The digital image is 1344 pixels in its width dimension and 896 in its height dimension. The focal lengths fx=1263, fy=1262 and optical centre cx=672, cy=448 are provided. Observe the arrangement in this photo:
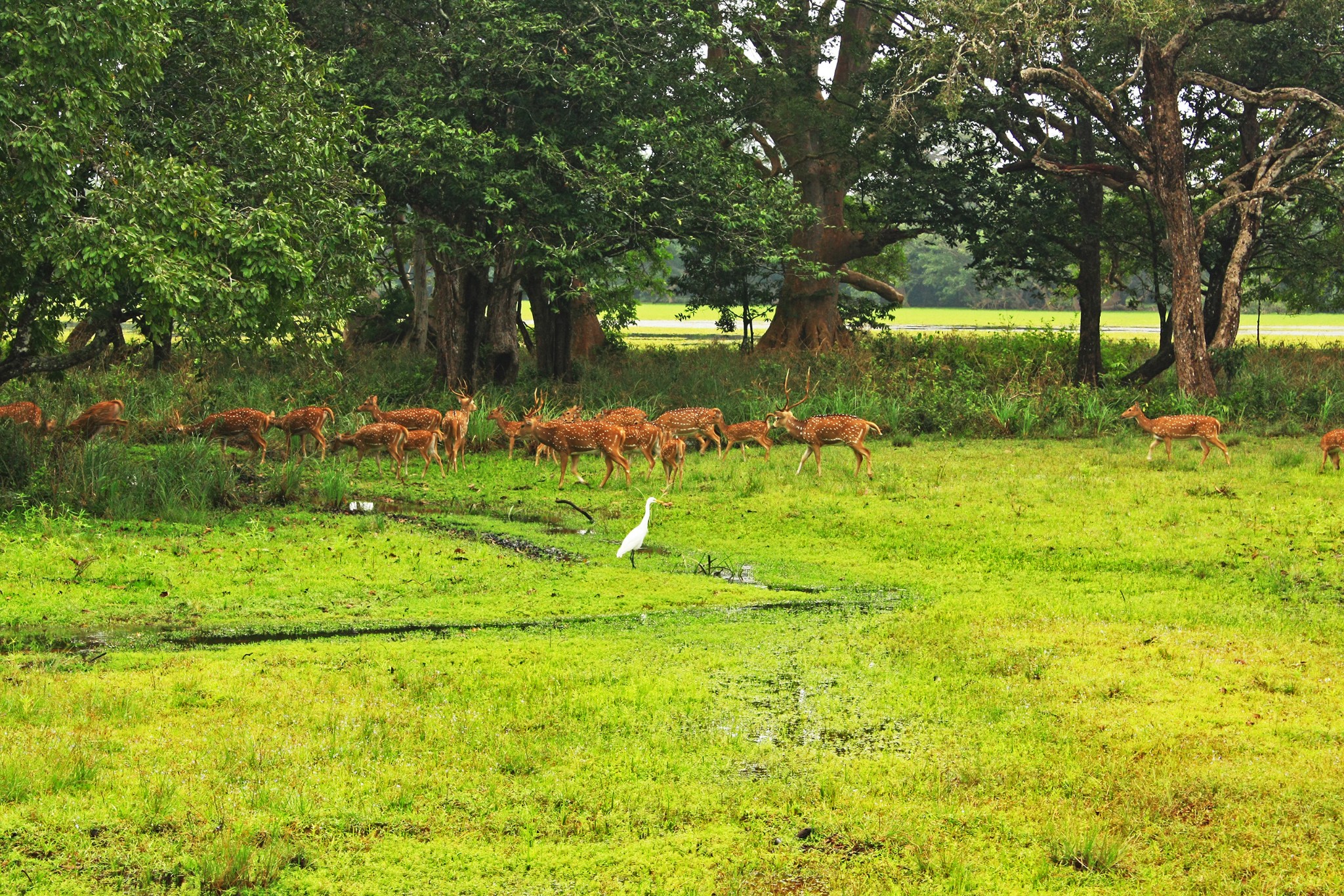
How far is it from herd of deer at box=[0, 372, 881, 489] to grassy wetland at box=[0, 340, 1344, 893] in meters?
1.72

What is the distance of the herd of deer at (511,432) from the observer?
17.9 meters

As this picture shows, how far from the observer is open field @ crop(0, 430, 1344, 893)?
6.50m

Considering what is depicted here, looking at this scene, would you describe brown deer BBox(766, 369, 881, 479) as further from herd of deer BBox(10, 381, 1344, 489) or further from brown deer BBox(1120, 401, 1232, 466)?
brown deer BBox(1120, 401, 1232, 466)

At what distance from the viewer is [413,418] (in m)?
20.0

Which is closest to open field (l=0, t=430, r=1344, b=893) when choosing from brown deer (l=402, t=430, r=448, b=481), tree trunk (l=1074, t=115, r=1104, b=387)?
brown deer (l=402, t=430, r=448, b=481)

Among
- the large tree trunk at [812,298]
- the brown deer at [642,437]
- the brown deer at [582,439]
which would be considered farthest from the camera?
the large tree trunk at [812,298]

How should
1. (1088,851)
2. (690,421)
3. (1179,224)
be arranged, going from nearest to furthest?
(1088,851) → (690,421) → (1179,224)

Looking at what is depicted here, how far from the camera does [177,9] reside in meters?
16.3

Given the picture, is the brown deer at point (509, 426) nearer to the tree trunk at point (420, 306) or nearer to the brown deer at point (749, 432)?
the brown deer at point (749, 432)

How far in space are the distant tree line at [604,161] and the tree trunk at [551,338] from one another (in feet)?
0.23

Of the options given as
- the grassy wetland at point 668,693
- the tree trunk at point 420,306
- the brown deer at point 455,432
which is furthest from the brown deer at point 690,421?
the tree trunk at point 420,306

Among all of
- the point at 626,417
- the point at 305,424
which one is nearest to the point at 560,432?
the point at 626,417

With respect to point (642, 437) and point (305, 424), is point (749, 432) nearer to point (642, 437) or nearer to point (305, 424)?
point (642, 437)

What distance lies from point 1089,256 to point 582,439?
55.5 feet
